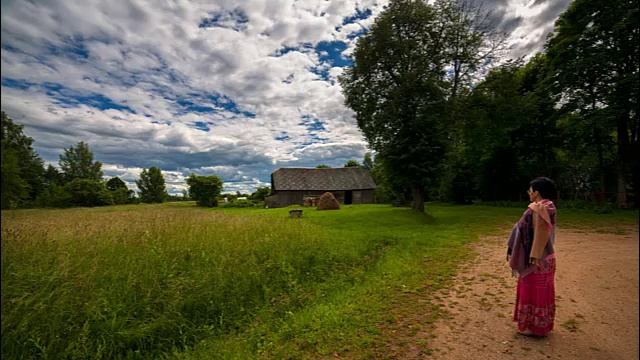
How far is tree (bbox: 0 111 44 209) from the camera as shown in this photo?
140 centimetres

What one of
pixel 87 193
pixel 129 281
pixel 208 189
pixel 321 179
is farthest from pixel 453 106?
pixel 208 189

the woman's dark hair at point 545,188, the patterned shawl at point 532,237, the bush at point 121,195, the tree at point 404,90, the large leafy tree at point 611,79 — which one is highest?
the tree at point 404,90

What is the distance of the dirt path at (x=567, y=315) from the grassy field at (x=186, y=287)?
0.36 m

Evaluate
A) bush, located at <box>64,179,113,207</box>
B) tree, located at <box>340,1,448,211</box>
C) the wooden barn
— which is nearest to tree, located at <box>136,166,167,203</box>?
bush, located at <box>64,179,113,207</box>

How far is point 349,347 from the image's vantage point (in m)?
3.99

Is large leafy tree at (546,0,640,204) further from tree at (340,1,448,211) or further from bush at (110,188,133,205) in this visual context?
tree at (340,1,448,211)

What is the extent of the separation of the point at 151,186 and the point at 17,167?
2245mm

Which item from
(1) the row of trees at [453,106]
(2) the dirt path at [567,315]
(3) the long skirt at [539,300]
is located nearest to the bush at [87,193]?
(2) the dirt path at [567,315]

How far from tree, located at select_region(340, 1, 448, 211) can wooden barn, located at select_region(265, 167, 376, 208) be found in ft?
75.0

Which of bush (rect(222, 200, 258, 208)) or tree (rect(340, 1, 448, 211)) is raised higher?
tree (rect(340, 1, 448, 211))

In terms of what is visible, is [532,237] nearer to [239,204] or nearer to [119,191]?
[119,191]

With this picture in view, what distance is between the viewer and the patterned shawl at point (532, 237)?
3.50 meters

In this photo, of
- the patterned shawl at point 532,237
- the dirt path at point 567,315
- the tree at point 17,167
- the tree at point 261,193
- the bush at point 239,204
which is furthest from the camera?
the tree at point 261,193

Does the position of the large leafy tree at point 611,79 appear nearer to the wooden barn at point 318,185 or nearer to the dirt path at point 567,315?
the dirt path at point 567,315
